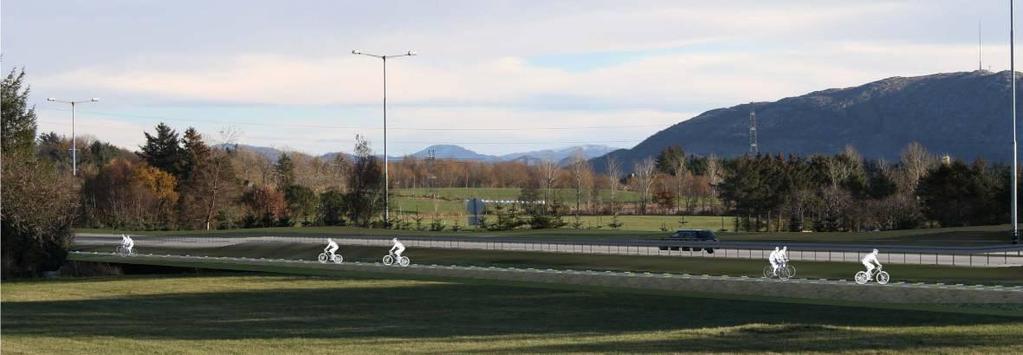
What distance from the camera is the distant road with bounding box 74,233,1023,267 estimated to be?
40.8 meters

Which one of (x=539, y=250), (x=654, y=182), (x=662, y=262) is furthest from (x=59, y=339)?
(x=654, y=182)

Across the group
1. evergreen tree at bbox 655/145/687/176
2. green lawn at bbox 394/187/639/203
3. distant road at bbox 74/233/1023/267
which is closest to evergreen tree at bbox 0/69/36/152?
distant road at bbox 74/233/1023/267

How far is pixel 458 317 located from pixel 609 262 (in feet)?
48.2

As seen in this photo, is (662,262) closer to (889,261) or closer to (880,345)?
(889,261)

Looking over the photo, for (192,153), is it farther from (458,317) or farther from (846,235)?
(458,317)

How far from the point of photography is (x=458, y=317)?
29.9 m

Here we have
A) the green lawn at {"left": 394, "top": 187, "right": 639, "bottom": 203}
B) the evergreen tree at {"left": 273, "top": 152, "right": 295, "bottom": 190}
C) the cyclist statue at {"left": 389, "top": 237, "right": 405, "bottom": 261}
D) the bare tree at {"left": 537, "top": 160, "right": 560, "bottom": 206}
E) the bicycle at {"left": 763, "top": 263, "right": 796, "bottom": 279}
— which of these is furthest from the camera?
the green lawn at {"left": 394, "top": 187, "right": 639, "bottom": 203}

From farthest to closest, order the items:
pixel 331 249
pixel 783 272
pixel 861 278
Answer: pixel 331 249 → pixel 783 272 → pixel 861 278

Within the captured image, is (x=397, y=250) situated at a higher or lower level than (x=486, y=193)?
lower

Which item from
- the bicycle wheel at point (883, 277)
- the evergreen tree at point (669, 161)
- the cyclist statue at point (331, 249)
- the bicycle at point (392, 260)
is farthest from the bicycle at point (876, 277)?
the evergreen tree at point (669, 161)

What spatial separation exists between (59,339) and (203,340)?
3.22m

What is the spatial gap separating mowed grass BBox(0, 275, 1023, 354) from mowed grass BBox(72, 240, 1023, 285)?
575 cm

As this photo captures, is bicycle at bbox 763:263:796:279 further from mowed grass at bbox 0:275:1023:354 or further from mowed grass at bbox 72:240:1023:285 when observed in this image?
mowed grass at bbox 0:275:1023:354

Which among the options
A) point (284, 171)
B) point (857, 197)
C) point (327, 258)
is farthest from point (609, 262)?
point (284, 171)
